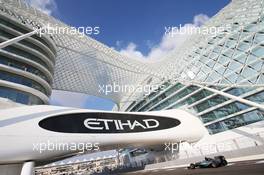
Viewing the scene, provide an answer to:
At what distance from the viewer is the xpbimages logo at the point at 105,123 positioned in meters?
25.3

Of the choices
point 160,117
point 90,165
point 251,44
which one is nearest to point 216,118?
point 160,117

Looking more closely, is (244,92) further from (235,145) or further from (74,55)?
(74,55)

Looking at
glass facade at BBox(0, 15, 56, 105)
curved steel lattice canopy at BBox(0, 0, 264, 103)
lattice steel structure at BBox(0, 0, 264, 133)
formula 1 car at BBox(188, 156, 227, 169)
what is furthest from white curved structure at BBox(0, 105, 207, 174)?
glass facade at BBox(0, 15, 56, 105)

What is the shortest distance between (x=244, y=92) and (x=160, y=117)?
40.2 feet

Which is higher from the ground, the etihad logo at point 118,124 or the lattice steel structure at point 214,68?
the lattice steel structure at point 214,68

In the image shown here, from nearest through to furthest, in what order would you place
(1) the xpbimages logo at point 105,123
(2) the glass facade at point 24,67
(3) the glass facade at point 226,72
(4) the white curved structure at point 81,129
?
1. (4) the white curved structure at point 81,129
2. (1) the xpbimages logo at point 105,123
3. (3) the glass facade at point 226,72
4. (2) the glass facade at point 24,67

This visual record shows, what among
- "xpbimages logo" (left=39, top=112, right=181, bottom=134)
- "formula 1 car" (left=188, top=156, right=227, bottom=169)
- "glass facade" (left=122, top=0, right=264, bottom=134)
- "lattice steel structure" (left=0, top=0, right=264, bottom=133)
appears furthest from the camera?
"glass facade" (left=122, top=0, right=264, bottom=134)

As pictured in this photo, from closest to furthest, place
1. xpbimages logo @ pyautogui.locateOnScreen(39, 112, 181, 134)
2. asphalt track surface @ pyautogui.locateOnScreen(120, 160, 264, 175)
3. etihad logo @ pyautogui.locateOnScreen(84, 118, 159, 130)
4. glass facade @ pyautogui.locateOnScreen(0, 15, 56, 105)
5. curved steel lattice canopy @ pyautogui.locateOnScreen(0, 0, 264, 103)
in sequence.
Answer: asphalt track surface @ pyautogui.locateOnScreen(120, 160, 264, 175) → xpbimages logo @ pyautogui.locateOnScreen(39, 112, 181, 134) → etihad logo @ pyautogui.locateOnScreen(84, 118, 159, 130) → curved steel lattice canopy @ pyautogui.locateOnScreen(0, 0, 264, 103) → glass facade @ pyautogui.locateOnScreen(0, 15, 56, 105)

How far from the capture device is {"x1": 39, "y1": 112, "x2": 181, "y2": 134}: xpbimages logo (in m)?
25.3

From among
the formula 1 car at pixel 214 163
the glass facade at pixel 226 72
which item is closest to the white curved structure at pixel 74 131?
the glass facade at pixel 226 72

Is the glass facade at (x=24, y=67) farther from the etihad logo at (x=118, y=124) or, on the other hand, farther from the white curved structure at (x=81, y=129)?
the etihad logo at (x=118, y=124)

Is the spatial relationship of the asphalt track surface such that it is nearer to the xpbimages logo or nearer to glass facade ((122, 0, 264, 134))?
glass facade ((122, 0, 264, 134))

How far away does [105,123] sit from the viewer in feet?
95.3

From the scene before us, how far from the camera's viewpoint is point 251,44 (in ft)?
110
